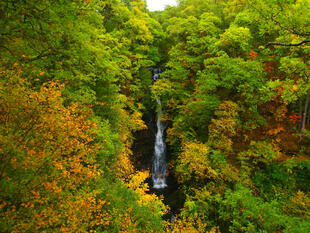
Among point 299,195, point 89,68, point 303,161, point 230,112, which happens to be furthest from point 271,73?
point 89,68

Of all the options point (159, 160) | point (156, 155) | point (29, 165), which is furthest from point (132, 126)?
point (29, 165)

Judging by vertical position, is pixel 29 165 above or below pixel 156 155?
above

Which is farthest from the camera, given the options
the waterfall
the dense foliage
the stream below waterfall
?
the waterfall

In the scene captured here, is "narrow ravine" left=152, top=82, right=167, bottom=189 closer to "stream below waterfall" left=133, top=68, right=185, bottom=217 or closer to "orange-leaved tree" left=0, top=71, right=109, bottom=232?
"stream below waterfall" left=133, top=68, right=185, bottom=217

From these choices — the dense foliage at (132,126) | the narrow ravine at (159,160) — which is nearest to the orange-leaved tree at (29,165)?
the dense foliage at (132,126)

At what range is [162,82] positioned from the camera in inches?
730

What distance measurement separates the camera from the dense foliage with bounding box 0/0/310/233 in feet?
15.7

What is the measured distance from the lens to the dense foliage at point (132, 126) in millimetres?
4773

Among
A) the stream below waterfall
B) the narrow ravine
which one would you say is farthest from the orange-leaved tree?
the narrow ravine

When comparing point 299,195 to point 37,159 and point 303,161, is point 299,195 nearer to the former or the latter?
point 303,161

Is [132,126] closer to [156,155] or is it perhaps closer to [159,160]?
[156,155]

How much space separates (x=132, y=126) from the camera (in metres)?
16.3

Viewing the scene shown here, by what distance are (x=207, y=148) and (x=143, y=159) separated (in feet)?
26.9

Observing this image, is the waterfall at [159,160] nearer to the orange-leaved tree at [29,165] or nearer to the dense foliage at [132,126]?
the dense foliage at [132,126]
